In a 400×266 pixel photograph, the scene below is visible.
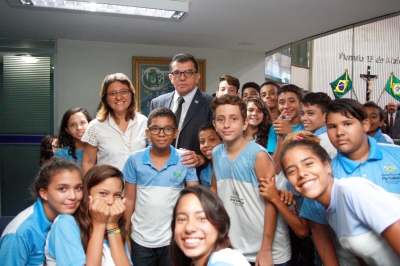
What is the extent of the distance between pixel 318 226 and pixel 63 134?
2405mm

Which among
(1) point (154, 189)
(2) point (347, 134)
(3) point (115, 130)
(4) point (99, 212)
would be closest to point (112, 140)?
(3) point (115, 130)

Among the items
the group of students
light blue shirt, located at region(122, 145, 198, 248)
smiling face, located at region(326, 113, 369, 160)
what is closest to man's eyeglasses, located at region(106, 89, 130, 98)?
the group of students

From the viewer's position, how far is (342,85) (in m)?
6.82

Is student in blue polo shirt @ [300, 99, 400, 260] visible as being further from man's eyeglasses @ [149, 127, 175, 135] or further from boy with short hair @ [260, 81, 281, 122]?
boy with short hair @ [260, 81, 281, 122]

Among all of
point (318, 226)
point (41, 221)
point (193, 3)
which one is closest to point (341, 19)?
point (193, 3)

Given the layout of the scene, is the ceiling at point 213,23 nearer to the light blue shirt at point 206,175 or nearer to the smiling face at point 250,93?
the smiling face at point 250,93

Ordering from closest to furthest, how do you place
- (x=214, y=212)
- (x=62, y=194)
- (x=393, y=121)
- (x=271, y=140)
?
(x=214, y=212), (x=62, y=194), (x=271, y=140), (x=393, y=121)

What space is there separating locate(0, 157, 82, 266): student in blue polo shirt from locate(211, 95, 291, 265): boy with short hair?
819 mm

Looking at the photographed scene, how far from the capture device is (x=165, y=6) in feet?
11.7

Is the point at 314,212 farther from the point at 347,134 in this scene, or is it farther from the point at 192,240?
the point at 192,240

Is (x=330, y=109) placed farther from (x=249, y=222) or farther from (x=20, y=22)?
(x=20, y=22)

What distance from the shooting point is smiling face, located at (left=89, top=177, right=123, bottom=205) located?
1.71 m

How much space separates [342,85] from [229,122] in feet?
18.6

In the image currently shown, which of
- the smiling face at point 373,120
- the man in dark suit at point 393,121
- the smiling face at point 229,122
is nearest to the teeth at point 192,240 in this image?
the smiling face at point 229,122
